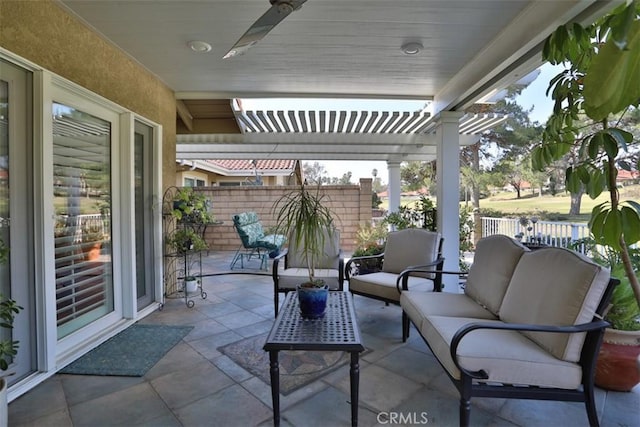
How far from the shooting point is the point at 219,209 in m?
7.79

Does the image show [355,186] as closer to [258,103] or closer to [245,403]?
[258,103]

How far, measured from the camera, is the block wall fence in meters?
7.37

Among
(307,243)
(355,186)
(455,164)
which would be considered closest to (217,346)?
(307,243)

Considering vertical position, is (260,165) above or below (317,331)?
above

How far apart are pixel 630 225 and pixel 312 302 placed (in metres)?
1.69

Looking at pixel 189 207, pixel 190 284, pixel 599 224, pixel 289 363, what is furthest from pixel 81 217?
pixel 599 224

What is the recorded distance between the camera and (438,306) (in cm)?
233

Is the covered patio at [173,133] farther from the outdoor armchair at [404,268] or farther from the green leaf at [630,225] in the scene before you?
the green leaf at [630,225]

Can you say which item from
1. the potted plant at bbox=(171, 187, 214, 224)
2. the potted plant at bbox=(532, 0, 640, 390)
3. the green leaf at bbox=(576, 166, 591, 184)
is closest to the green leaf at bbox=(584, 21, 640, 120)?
the potted plant at bbox=(532, 0, 640, 390)

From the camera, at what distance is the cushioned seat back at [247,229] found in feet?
18.1

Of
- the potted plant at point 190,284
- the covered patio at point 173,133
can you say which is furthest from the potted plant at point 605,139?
the potted plant at point 190,284

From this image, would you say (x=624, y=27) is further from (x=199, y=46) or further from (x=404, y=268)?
(x=199, y=46)

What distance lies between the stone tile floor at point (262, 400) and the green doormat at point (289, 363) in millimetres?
64

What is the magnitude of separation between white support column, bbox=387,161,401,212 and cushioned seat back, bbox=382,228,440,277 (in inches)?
149
